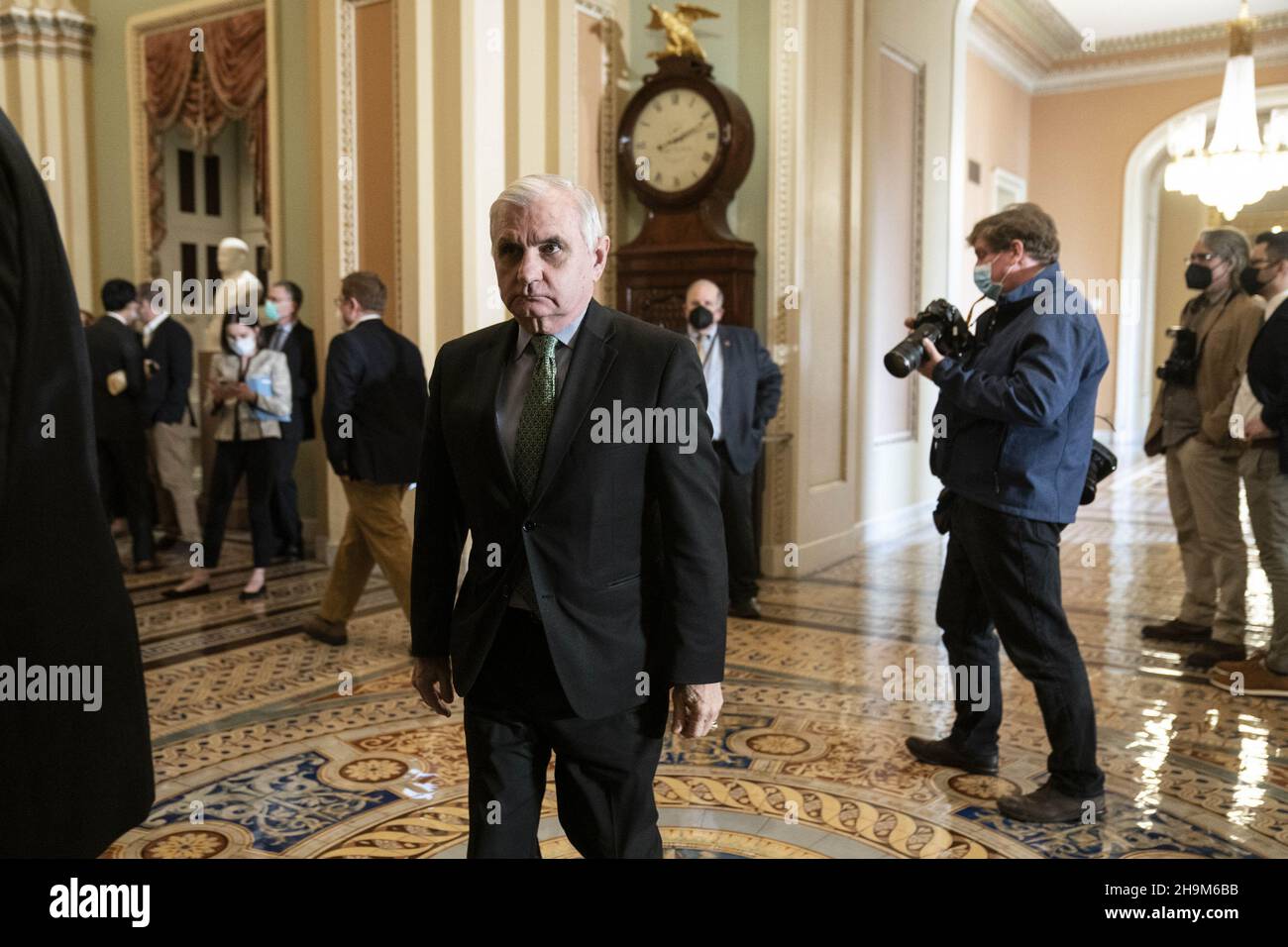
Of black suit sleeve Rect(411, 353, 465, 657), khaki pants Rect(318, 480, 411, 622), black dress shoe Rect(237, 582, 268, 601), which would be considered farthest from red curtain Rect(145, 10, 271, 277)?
black suit sleeve Rect(411, 353, 465, 657)

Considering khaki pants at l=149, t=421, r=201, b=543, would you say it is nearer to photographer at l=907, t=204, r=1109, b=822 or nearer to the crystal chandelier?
photographer at l=907, t=204, r=1109, b=822

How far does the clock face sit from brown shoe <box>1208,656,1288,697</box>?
3642 millimetres

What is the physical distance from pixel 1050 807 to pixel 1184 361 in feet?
8.38

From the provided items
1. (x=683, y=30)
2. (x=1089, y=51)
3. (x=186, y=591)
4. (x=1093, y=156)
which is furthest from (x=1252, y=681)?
(x=1093, y=156)

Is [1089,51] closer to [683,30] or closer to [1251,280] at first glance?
[683,30]

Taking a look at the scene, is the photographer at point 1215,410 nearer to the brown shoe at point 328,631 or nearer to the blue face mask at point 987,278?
the blue face mask at point 987,278

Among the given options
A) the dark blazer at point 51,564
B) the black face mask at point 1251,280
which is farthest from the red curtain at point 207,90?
the dark blazer at point 51,564

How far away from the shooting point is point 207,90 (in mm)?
7414

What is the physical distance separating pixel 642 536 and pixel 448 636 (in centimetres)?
40

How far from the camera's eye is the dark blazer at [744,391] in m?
5.27

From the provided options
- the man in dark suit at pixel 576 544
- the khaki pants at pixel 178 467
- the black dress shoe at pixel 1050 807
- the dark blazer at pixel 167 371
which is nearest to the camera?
the man in dark suit at pixel 576 544

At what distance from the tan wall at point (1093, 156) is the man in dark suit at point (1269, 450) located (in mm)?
9104
